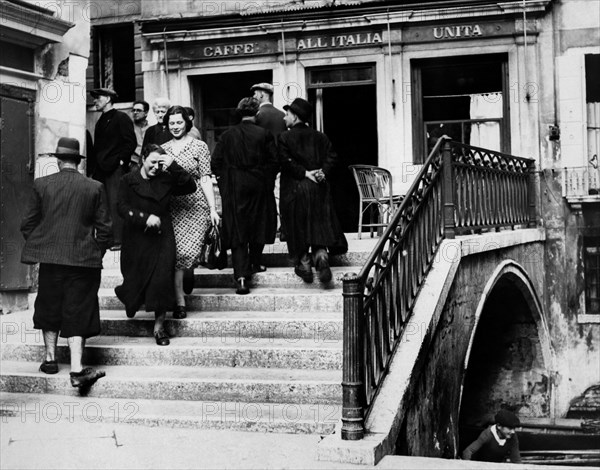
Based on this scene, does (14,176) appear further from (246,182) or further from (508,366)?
(508,366)

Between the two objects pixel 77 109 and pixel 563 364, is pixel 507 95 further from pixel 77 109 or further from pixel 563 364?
pixel 77 109

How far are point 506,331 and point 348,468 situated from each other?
11.1m

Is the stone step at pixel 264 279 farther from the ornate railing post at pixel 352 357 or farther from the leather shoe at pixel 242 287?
the ornate railing post at pixel 352 357

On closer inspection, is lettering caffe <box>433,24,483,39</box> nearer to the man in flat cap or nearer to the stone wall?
the stone wall

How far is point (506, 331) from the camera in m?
15.6

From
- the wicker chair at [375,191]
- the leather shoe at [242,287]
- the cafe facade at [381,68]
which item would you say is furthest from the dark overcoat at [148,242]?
the cafe facade at [381,68]

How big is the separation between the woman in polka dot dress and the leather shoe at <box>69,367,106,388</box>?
1.19 metres

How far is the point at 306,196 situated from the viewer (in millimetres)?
8219

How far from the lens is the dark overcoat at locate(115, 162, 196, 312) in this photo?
285 inches

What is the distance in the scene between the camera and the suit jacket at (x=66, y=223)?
6.77 meters

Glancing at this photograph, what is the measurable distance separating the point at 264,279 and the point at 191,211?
117cm

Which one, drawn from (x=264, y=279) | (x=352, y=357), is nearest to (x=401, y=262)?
(x=352, y=357)

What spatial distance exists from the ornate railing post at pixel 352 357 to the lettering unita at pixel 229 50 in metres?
11.4

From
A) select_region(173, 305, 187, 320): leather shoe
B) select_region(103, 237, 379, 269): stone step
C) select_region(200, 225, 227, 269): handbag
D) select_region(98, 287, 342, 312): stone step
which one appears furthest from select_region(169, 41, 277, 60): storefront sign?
select_region(173, 305, 187, 320): leather shoe
